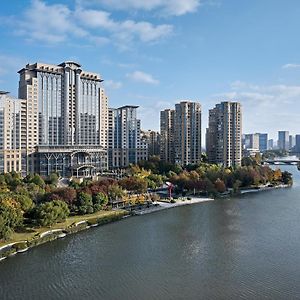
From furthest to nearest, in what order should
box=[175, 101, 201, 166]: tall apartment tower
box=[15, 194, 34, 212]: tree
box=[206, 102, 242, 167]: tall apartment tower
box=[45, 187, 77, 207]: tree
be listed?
box=[206, 102, 242, 167]: tall apartment tower < box=[175, 101, 201, 166]: tall apartment tower < box=[45, 187, 77, 207]: tree < box=[15, 194, 34, 212]: tree

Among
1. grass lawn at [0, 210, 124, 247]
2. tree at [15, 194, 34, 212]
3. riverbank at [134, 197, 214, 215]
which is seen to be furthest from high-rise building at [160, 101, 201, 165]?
tree at [15, 194, 34, 212]

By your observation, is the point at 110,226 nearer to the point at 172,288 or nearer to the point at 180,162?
the point at 172,288

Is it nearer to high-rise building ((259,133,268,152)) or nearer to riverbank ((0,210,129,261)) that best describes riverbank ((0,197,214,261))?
riverbank ((0,210,129,261))

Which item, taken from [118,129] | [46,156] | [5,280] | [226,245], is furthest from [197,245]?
[118,129]

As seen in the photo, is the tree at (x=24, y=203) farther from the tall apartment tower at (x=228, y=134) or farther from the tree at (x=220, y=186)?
the tall apartment tower at (x=228, y=134)

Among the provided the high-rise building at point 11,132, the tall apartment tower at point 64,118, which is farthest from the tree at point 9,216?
the tall apartment tower at point 64,118

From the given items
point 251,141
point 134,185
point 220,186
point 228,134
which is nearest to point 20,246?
point 134,185
